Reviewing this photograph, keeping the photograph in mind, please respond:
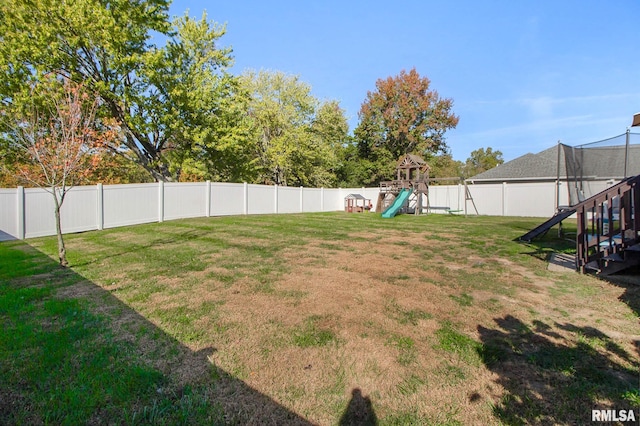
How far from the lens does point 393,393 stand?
6.59ft

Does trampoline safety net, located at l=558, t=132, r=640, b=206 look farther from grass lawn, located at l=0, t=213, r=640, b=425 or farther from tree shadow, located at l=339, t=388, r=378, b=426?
tree shadow, located at l=339, t=388, r=378, b=426

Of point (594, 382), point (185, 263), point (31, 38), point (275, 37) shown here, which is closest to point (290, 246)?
point (185, 263)

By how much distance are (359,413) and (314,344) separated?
32.6 inches

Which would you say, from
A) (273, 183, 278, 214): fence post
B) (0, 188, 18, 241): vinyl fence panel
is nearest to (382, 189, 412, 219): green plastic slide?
(273, 183, 278, 214): fence post

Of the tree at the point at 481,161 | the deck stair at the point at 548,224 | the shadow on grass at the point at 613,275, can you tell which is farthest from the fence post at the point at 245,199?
the tree at the point at 481,161

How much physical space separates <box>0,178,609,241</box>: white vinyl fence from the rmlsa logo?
39.7 feet

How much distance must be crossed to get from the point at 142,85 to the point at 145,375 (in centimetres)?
1700

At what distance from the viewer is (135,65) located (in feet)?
47.1

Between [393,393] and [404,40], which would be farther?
[404,40]

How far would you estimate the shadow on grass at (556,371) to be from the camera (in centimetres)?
185

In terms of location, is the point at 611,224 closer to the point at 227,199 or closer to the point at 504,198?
the point at 227,199

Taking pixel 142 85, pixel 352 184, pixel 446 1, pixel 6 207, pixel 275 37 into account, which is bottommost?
pixel 6 207

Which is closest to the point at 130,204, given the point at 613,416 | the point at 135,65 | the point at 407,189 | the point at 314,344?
the point at 135,65

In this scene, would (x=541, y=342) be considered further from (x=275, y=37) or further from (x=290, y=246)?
(x=275, y=37)
